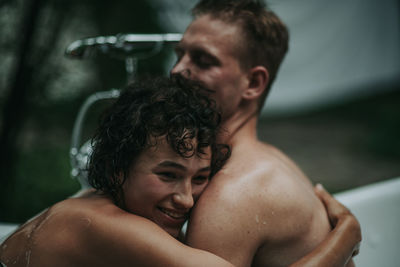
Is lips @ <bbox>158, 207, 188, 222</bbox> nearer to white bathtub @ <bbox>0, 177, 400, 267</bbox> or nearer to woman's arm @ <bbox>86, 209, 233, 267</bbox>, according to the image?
woman's arm @ <bbox>86, 209, 233, 267</bbox>

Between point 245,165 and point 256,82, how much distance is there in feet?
1.31

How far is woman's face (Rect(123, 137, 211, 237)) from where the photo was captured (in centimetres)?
105

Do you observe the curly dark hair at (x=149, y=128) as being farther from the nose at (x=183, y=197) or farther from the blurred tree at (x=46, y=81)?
the blurred tree at (x=46, y=81)

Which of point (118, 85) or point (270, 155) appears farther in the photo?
point (118, 85)

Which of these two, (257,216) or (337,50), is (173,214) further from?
(337,50)

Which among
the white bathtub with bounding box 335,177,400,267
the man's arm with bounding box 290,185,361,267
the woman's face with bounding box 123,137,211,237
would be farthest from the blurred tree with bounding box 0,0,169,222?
the man's arm with bounding box 290,185,361,267

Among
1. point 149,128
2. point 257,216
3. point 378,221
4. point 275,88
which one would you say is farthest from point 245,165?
point 275,88

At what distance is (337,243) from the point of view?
1113 mm

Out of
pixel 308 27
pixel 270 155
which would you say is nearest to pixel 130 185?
pixel 270 155

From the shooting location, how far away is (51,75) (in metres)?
2.79

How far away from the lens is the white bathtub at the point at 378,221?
6.21 ft

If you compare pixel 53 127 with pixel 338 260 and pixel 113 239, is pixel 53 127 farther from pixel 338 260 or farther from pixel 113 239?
pixel 338 260

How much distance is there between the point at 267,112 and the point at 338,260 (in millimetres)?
4924

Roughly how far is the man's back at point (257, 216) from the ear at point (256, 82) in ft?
0.97
